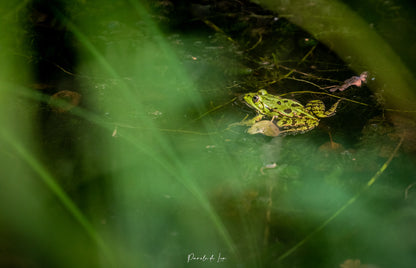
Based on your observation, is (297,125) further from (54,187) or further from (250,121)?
(54,187)

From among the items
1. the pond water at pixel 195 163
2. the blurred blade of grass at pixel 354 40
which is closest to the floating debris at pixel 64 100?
the pond water at pixel 195 163

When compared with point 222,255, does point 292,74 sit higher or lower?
higher

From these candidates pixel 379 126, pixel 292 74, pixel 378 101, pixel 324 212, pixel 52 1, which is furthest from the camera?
pixel 52 1

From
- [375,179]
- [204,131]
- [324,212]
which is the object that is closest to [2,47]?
[204,131]

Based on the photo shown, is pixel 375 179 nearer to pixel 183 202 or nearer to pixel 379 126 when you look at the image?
pixel 379 126

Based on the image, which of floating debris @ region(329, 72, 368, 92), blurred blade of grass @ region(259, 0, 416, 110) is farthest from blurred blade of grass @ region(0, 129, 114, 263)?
blurred blade of grass @ region(259, 0, 416, 110)

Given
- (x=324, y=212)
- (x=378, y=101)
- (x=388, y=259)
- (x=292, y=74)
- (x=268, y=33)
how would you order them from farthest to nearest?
(x=268, y=33) → (x=292, y=74) → (x=378, y=101) → (x=324, y=212) → (x=388, y=259)

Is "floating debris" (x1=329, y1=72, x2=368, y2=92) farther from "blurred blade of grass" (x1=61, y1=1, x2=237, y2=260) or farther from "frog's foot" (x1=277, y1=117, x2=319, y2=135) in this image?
"blurred blade of grass" (x1=61, y1=1, x2=237, y2=260)
